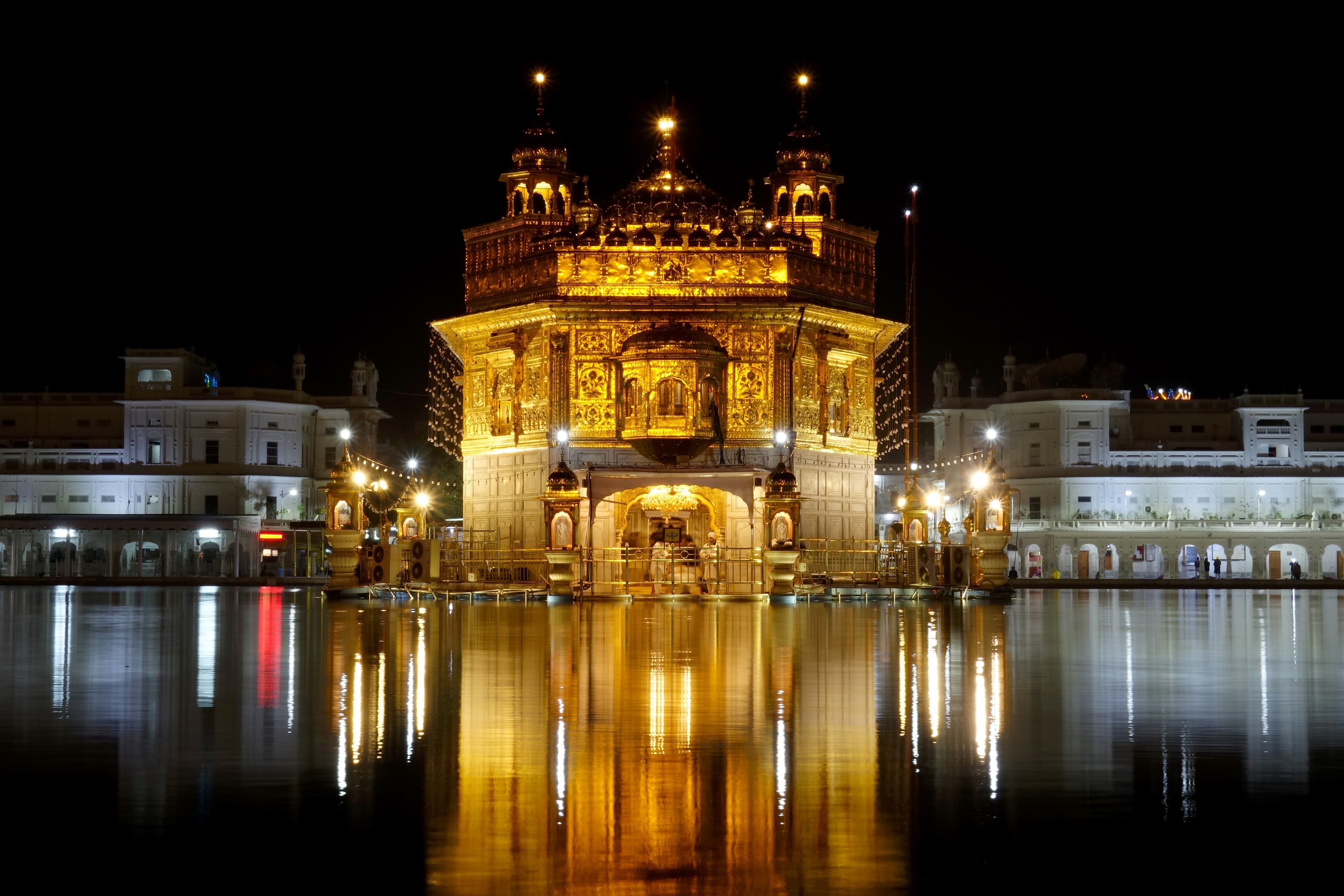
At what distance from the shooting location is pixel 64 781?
9492mm

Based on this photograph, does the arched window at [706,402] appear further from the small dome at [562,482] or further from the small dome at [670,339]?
Answer: the small dome at [562,482]

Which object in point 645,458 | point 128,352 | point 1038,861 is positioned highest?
point 128,352

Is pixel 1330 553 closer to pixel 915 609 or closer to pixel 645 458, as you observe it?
pixel 645 458

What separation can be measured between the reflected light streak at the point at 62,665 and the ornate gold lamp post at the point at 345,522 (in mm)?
15096

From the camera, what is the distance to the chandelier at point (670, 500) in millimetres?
52156

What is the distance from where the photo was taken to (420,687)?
603 inches

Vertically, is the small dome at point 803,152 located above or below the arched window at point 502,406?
above

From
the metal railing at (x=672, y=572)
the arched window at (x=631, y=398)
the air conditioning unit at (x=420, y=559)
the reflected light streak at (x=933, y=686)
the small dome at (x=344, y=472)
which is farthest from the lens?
the arched window at (x=631, y=398)

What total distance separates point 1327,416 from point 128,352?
6551 centimetres

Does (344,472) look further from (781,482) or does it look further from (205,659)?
(205,659)

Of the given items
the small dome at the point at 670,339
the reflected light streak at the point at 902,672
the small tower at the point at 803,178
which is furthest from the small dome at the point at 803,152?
the reflected light streak at the point at 902,672

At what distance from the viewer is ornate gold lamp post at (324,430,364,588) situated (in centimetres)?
4584

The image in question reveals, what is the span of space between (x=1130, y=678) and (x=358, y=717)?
7.67m

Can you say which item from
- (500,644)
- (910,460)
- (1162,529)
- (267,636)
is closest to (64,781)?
(500,644)
